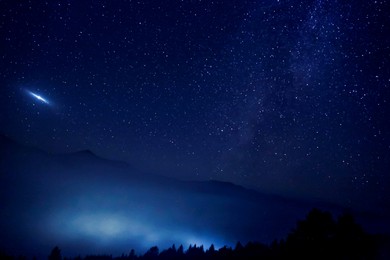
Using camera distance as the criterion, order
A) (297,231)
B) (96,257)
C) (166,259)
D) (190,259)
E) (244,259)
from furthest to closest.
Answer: (96,257), (166,259), (190,259), (244,259), (297,231)

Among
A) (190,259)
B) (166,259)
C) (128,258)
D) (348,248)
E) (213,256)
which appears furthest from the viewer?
(128,258)

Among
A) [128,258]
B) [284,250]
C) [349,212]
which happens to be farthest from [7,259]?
[349,212]

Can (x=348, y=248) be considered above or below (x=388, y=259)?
above

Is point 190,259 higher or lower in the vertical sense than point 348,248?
lower

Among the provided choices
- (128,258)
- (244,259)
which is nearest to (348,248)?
(244,259)

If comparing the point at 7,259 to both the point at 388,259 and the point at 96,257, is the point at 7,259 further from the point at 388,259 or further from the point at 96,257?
the point at 388,259

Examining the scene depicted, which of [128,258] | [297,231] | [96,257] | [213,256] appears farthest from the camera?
[96,257]

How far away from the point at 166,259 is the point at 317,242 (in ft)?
155

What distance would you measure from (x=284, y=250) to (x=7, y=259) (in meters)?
61.0

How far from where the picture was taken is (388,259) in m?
28.4

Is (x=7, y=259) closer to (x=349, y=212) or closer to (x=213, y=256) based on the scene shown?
(x=213, y=256)

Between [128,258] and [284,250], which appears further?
[128,258]

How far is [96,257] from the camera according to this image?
8662cm

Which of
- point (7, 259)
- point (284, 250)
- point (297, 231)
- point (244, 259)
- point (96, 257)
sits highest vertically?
point (297, 231)
